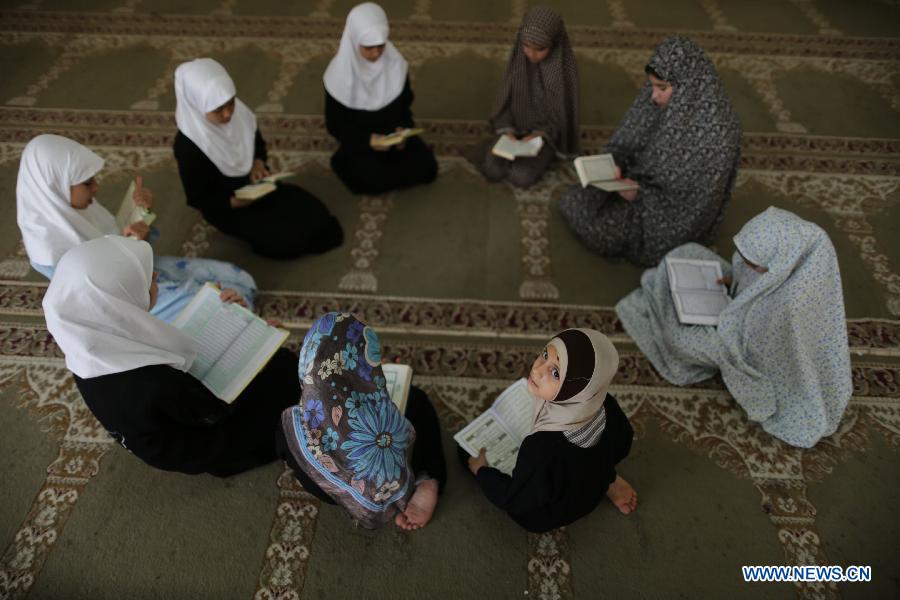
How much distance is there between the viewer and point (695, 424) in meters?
2.36

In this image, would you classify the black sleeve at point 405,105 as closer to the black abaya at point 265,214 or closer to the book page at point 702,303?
the black abaya at point 265,214

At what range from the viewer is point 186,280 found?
8.36 feet

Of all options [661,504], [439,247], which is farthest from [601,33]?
A: [661,504]

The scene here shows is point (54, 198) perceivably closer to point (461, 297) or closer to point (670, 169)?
point (461, 297)

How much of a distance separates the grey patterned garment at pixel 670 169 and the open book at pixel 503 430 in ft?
3.84

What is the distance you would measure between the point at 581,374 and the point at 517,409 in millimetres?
707

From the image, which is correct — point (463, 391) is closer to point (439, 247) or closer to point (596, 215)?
point (439, 247)

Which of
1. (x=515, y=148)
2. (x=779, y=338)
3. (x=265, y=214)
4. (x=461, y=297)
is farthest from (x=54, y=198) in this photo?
(x=779, y=338)

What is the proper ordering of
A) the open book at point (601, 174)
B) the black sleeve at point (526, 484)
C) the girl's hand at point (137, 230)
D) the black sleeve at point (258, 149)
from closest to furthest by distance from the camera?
the black sleeve at point (526, 484) < the girl's hand at point (137, 230) < the open book at point (601, 174) < the black sleeve at point (258, 149)

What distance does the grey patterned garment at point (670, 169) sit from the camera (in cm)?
247

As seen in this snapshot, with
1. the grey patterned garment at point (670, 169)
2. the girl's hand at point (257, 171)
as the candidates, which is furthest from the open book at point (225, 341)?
the grey patterned garment at point (670, 169)

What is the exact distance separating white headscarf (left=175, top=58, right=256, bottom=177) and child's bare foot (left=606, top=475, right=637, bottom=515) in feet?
7.54

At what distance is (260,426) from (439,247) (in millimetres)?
1427

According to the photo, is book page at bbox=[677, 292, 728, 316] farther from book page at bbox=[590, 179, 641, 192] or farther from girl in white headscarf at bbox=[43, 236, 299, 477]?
girl in white headscarf at bbox=[43, 236, 299, 477]
